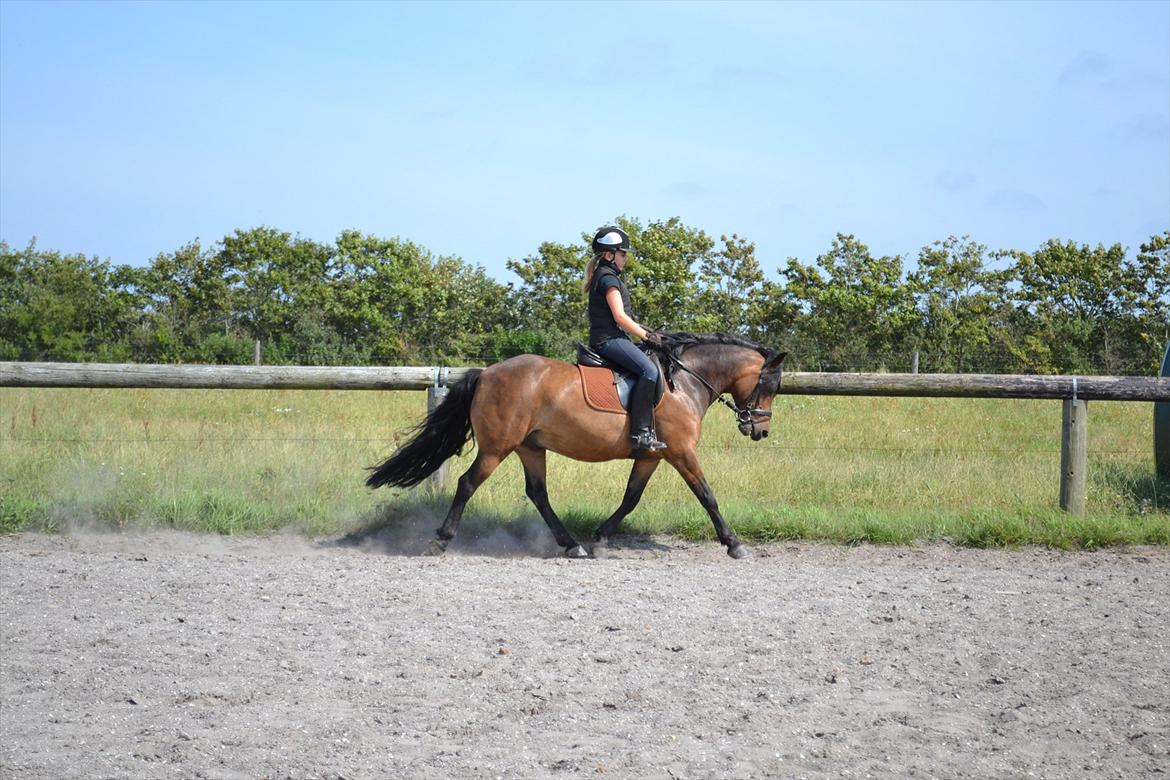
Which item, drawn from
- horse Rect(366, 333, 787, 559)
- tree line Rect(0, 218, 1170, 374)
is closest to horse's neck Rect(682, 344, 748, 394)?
horse Rect(366, 333, 787, 559)

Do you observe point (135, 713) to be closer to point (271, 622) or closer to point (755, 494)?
point (271, 622)

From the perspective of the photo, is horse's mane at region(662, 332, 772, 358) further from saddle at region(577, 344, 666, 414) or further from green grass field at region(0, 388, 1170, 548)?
green grass field at region(0, 388, 1170, 548)

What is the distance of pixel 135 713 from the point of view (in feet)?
15.6

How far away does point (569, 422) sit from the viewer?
8.89m

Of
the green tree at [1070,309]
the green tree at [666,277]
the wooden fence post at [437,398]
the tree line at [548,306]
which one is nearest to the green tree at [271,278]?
the tree line at [548,306]

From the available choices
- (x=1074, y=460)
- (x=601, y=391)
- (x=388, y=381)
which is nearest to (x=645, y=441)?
(x=601, y=391)

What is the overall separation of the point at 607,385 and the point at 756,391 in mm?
1314

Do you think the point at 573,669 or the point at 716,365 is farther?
the point at 716,365

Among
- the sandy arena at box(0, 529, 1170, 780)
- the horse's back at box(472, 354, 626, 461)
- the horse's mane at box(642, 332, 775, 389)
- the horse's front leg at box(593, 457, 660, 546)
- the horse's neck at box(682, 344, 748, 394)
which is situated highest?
the horse's mane at box(642, 332, 775, 389)

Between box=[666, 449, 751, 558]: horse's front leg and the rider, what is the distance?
208 millimetres

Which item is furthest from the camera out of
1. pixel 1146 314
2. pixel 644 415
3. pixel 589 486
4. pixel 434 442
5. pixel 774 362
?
pixel 1146 314

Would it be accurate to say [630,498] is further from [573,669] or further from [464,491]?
[573,669]

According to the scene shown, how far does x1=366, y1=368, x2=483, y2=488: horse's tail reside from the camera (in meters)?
9.09

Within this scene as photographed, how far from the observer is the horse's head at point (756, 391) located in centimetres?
939
